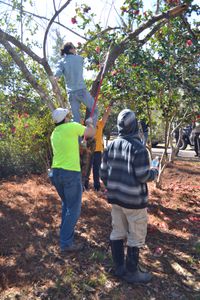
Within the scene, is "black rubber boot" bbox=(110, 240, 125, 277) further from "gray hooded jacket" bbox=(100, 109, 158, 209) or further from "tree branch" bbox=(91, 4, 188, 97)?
"tree branch" bbox=(91, 4, 188, 97)

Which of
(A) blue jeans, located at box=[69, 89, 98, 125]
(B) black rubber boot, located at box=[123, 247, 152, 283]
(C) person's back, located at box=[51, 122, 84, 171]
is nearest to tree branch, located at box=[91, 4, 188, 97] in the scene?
(A) blue jeans, located at box=[69, 89, 98, 125]

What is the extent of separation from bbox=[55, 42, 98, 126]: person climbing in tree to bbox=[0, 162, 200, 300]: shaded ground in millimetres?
1633

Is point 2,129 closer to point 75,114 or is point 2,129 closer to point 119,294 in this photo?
point 75,114

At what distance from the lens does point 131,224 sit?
3393mm

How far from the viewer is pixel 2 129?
9.19m

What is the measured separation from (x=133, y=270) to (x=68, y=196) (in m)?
1.06

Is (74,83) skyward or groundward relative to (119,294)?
skyward

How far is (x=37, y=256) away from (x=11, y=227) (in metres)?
1.00

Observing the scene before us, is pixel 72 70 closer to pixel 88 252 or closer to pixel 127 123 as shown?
pixel 127 123

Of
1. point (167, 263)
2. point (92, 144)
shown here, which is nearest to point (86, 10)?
point (92, 144)

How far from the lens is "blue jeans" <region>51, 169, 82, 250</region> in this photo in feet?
12.6

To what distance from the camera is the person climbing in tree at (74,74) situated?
4656 mm

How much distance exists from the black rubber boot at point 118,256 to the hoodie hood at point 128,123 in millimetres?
1131

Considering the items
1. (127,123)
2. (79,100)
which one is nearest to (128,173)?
(127,123)
